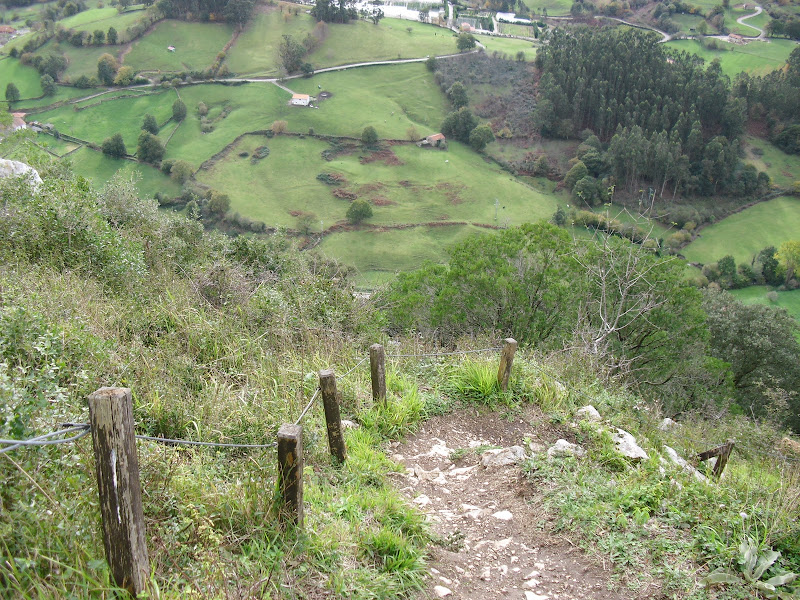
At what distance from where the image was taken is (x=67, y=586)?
2891 millimetres

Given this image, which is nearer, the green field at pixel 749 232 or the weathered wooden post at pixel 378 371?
the weathered wooden post at pixel 378 371

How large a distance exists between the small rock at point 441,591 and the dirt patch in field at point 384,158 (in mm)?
70013

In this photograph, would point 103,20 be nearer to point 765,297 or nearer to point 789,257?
point 765,297

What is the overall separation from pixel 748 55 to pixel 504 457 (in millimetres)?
112422

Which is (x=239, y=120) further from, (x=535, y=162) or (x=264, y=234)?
(x=535, y=162)

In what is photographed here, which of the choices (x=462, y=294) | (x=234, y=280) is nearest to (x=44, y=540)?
(x=234, y=280)

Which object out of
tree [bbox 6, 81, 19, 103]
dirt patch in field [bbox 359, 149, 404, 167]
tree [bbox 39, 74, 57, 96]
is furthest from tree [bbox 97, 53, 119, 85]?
dirt patch in field [bbox 359, 149, 404, 167]

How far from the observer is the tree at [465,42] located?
9206 centimetres

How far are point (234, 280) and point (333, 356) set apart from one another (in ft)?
11.0

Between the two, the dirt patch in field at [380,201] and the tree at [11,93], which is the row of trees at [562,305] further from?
the tree at [11,93]

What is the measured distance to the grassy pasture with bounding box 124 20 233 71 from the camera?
273 ft

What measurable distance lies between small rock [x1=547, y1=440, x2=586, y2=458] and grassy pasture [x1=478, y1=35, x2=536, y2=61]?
96.7m

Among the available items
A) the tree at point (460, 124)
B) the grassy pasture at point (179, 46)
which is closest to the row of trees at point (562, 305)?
the tree at point (460, 124)

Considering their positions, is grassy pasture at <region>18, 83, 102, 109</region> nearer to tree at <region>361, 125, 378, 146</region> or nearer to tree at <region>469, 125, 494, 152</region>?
tree at <region>361, 125, 378, 146</region>
